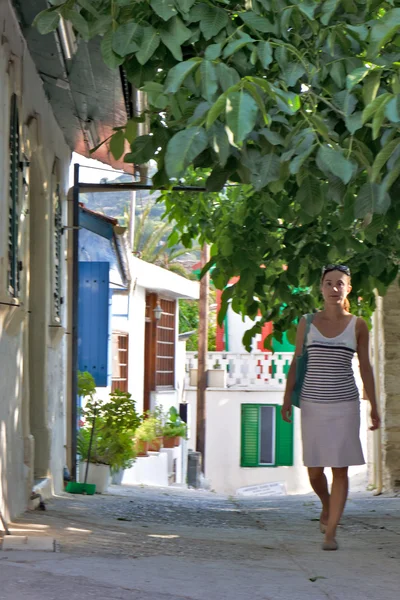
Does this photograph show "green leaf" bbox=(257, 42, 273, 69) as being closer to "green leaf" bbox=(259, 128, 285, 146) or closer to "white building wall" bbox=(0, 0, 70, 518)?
"green leaf" bbox=(259, 128, 285, 146)

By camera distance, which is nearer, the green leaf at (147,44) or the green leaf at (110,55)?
the green leaf at (147,44)

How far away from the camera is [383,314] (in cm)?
1248

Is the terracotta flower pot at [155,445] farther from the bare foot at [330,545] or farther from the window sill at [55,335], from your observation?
the bare foot at [330,545]

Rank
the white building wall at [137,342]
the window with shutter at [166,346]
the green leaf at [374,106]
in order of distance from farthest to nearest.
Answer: the window with shutter at [166,346], the white building wall at [137,342], the green leaf at [374,106]

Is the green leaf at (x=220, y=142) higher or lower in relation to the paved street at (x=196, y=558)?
higher

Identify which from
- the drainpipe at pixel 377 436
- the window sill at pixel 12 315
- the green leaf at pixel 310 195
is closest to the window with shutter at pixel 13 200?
the window sill at pixel 12 315

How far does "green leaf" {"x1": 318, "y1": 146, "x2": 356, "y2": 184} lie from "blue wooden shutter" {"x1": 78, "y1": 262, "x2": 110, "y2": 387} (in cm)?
969

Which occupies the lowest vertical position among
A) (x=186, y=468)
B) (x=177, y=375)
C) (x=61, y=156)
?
(x=186, y=468)

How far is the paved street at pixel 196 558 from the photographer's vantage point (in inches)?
171

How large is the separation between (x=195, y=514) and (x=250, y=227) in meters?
2.60

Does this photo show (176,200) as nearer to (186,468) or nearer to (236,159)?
(236,159)

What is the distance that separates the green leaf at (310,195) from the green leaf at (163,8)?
82 cm

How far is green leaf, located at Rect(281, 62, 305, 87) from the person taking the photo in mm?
Result: 4074

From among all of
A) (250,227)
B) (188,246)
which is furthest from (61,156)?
(250,227)
